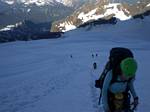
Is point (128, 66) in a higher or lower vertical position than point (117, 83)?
higher

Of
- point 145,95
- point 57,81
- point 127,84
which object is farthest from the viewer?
point 57,81

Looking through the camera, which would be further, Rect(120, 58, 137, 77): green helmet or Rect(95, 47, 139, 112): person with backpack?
Rect(95, 47, 139, 112): person with backpack

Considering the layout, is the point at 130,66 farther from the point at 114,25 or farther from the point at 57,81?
the point at 114,25

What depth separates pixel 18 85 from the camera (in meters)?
24.2

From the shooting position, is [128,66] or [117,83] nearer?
[128,66]

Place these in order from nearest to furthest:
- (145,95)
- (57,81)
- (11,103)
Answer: (145,95) < (11,103) < (57,81)

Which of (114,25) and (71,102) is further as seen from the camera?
(114,25)

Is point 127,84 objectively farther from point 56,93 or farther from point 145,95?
point 56,93

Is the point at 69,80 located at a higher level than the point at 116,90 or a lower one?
lower

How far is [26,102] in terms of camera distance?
17297 millimetres

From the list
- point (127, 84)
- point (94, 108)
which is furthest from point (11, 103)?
point (127, 84)

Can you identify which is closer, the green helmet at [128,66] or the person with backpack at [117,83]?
the green helmet at [128,66]

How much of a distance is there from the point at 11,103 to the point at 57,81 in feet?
22.3

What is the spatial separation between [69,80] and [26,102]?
24.4 feet
